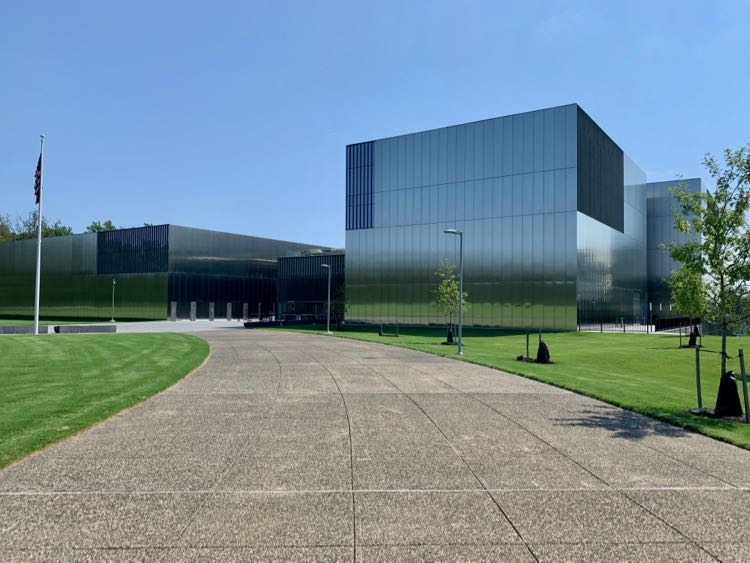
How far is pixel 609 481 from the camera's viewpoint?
7617 mm

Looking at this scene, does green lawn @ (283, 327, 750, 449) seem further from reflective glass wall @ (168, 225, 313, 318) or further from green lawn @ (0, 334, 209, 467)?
reflective glass wall @ (168, 225, 313, 318)

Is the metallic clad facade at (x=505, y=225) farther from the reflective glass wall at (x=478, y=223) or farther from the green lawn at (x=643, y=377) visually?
the green lawn at (x=643, y=377)

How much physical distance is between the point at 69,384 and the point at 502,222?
4629 cm

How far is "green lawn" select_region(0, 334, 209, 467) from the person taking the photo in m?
10.1

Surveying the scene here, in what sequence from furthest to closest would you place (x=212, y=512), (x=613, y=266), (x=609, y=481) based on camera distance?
(x=613, y=266) → (x=609, y=481) → (x=212, y=512)

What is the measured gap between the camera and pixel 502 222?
5588 centimetres

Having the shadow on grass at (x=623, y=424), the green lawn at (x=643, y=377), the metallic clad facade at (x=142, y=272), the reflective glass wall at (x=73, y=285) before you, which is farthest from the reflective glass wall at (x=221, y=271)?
the shadow on grass at (x=623, y=424)

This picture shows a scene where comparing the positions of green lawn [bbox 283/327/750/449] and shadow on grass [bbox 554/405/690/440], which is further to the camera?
green lawn [bbox 283/327/750/449]

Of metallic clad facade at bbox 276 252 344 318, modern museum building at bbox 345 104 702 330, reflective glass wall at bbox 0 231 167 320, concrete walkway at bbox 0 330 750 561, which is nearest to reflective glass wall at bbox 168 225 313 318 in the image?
reflective glass wall at bbox 0 231 167 320

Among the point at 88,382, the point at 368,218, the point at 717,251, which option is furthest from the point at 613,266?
the point at 88,382

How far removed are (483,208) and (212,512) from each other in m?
53.5

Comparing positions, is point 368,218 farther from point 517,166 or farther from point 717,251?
point 717,251

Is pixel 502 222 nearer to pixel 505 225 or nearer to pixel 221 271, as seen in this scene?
pixel 505 225

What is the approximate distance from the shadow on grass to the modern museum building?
41.0m
